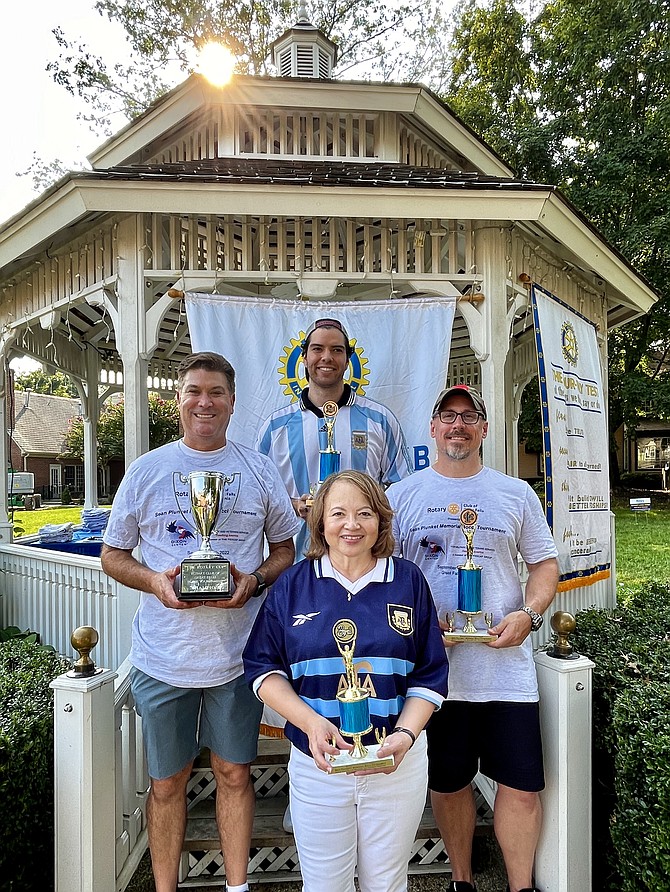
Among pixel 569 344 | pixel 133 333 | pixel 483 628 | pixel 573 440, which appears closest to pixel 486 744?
pixel 483 628

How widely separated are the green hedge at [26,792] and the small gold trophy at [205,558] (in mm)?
997

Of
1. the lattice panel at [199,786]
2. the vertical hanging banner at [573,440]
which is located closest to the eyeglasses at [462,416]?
the vertical hanging banner at [573,440]

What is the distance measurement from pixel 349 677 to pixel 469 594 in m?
0.63

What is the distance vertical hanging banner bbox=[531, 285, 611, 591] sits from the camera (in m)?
4.23

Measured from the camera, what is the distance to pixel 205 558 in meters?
2.03

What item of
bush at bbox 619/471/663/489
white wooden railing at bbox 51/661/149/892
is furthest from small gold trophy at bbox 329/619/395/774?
bush at bbox 619/471/663/489

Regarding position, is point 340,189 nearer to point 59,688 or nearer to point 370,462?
point 370,462

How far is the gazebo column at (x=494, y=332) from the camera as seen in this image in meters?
4.04

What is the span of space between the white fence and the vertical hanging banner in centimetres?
317

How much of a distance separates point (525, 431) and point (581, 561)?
15.4 metres

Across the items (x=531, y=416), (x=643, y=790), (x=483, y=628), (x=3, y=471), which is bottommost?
(x=643, y=790)

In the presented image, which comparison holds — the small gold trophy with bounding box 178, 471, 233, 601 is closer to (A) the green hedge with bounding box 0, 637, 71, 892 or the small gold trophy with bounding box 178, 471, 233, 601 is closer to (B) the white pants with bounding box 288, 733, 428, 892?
(B) the white pants with bounding box 288, 733, 428, 892

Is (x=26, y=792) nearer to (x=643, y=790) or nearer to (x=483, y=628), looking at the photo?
(x=483, y=628)

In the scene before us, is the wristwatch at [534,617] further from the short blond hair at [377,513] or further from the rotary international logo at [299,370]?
the rotary international logo at [299,370]
